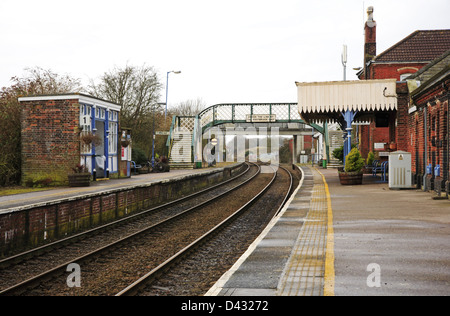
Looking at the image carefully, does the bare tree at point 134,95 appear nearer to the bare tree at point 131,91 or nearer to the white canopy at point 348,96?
the bare tree at point 131,91

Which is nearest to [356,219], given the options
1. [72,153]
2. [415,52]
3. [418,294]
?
[418,294]

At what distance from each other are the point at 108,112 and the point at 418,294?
828 inches

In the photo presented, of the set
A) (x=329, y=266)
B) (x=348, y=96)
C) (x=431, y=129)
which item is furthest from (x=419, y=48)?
(x=329, y=266)

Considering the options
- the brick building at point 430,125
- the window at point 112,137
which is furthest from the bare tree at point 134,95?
the brick building at point 430,125

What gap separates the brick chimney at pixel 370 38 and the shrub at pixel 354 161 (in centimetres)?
1514

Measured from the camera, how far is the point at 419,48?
1398 inches

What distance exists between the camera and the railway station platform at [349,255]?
5.25m

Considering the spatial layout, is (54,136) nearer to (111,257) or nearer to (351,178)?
(351,178)

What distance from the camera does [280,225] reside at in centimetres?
1012

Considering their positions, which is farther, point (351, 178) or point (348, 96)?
point (348, 96)

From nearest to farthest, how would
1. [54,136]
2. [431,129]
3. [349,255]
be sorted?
1. [349,255]
2. [431,129]
3. [54,136]

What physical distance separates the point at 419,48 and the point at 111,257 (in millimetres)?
32309

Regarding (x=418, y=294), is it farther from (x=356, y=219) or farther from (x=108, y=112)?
(x=108, y=112)

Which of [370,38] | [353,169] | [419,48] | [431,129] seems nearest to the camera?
[431,129]
